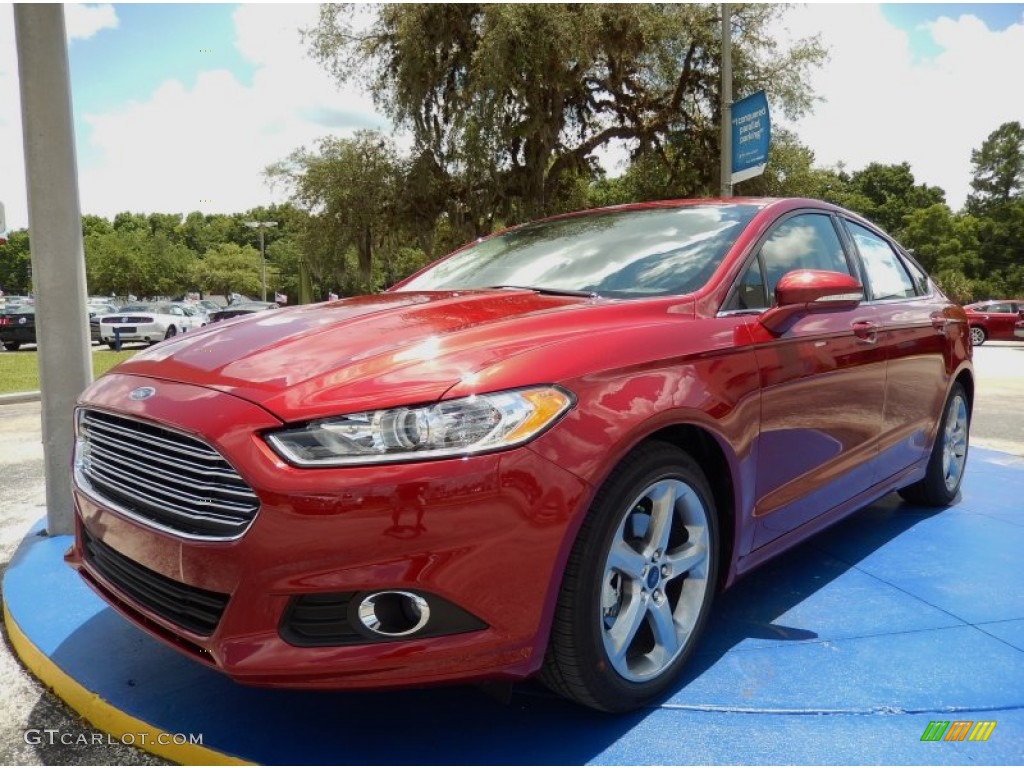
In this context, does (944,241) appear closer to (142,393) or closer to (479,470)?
(479,470)

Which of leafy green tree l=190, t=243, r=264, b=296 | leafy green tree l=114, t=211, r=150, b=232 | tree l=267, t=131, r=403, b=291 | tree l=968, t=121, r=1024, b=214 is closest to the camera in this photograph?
tree l=267, t=131, r=403, b=291

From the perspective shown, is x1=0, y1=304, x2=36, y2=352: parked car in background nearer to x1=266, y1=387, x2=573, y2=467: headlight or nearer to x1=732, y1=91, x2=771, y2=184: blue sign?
x1=732, y1=91, x2=771, y2=184: blue sign

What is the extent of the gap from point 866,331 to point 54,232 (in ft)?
12.2

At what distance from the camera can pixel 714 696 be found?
2330mm

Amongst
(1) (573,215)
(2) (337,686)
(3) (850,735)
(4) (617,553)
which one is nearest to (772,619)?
(3) (850,735)

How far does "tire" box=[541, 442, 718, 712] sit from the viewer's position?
197 cm

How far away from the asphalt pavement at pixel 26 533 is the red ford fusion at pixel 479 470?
1.39 ft

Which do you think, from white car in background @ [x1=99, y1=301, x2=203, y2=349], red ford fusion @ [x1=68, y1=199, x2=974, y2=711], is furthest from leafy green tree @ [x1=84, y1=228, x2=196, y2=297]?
red ford fusion @ [x1=68, y1=199, x2=974, y2=711]

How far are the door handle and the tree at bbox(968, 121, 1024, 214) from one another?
66.6 m

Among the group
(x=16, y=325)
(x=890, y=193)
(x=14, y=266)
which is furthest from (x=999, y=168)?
(x=14, y=266)

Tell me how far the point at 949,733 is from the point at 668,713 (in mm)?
775

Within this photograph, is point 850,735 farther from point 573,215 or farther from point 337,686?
point 573,215

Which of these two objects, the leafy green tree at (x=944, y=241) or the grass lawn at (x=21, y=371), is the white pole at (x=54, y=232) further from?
the leafy green tree at (x=944, y=241)

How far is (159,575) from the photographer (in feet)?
6.63
